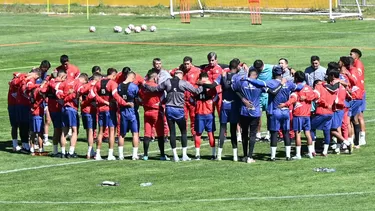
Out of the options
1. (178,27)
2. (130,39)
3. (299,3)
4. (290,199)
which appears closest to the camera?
(290,199)

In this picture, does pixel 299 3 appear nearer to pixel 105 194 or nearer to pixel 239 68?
pixel 239 68

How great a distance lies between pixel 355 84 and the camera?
1021 inches

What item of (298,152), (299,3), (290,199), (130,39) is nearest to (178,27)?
(130,39)

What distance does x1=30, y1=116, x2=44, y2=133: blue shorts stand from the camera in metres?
26.0

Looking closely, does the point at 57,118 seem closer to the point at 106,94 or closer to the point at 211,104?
the point at 106,94

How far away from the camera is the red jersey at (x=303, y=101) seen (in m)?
24.5

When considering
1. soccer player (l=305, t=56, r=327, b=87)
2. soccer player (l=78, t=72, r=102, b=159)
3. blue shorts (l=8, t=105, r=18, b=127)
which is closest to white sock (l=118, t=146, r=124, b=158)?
soccer player (l=78, t=72, r=102, b=159)

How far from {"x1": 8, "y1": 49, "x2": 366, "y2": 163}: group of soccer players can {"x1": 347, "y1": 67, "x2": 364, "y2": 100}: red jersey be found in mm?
24

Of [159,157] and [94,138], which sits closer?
[159,157]

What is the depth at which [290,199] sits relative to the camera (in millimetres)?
20344

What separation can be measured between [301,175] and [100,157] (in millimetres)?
5261

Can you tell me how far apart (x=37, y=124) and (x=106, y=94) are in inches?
85.0

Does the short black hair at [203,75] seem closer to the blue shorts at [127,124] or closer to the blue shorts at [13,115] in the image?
the blue shorts at [127,124]

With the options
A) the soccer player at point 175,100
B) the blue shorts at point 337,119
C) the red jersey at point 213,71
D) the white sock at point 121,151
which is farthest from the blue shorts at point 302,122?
the white sock at point 121,151
